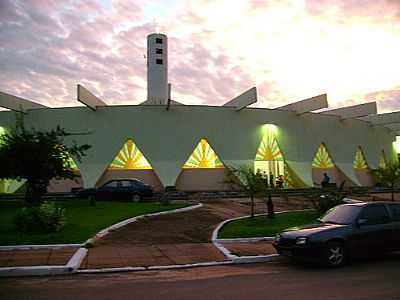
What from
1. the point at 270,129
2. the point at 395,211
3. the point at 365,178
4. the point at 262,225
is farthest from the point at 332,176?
the point at 395,211

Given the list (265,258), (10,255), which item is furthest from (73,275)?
(265,258)

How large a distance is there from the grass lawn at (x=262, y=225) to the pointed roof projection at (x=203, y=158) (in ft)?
57.5

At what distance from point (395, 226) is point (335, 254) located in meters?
1.90

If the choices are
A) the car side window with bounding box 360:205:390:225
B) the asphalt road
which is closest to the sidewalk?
the asphalt road

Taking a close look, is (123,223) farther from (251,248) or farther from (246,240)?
(251,248)

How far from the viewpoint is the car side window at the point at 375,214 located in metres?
9.39

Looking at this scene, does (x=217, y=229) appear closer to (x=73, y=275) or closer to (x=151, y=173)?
(x=73, y=275)

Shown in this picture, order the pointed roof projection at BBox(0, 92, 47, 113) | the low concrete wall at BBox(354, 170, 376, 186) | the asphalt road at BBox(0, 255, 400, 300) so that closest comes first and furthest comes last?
the asphalt road at BBox(0, 255, 400, 300), the pointed roof projection at BBox(0, 92, 47, 113), the low concrete wall at BBox(354, 170, 376, 186)

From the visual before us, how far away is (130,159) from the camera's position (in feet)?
112

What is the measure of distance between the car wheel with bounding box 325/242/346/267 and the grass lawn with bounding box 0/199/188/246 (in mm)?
6551

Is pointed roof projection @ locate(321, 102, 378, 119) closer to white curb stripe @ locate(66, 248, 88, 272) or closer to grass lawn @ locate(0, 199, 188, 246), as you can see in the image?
grass lawn @ locate(0, 199, 188, 246)

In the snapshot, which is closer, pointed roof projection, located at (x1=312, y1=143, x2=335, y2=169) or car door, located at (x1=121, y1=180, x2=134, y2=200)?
car door, located at (x1=121, y1=180, x2=134, y2=200)

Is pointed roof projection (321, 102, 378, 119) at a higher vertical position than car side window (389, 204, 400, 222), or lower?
higher

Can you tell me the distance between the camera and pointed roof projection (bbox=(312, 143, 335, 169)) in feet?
127
